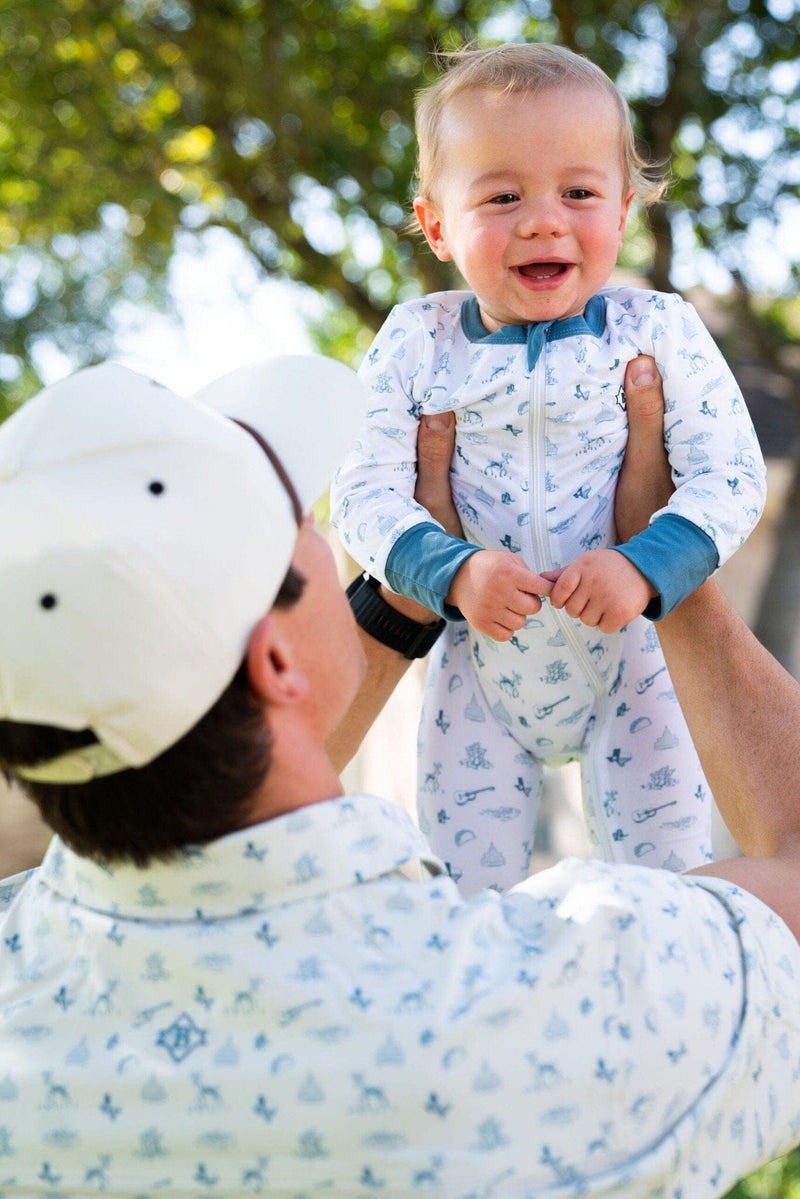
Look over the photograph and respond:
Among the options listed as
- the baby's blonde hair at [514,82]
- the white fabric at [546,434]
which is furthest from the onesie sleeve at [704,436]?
the baby's blonde hair at [514,82]

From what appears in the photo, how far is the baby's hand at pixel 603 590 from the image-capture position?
1.98 meters

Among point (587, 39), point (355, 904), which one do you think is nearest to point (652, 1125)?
point (355, 904)

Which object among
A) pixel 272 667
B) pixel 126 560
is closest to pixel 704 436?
pixel 272 667

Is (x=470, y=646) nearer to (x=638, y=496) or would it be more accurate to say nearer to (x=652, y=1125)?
(x=638, y=496)

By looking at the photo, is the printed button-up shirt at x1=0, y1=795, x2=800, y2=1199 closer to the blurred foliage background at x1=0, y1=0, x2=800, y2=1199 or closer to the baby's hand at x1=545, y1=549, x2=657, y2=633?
the baby's hand at x1=545, y1=549, x2=657, y2=633

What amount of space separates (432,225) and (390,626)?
0.77 m

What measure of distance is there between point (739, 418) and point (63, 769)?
1284 mm

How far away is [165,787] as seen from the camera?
156 centimetres

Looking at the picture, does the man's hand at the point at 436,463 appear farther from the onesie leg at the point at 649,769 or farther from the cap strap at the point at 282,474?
Result: the cap strap at the point at 282,474

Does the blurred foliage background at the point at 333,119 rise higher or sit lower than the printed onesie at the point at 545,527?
higher

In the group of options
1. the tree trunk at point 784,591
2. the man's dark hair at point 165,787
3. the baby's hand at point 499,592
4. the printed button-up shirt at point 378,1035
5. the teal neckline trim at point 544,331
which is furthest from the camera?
the tree trunk at point 784,591

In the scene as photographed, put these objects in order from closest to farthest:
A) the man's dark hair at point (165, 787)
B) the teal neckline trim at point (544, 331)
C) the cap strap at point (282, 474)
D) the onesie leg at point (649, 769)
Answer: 1. the man's dark hair at point (165, 787)
2. the cap strap at point (282, 474)
3. the teal neckline trim at point (544, 331)
4. the onesie leg at point (649, 769)

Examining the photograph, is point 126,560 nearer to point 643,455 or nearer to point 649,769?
point 643,455

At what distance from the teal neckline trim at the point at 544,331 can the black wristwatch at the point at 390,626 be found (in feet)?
1.63
